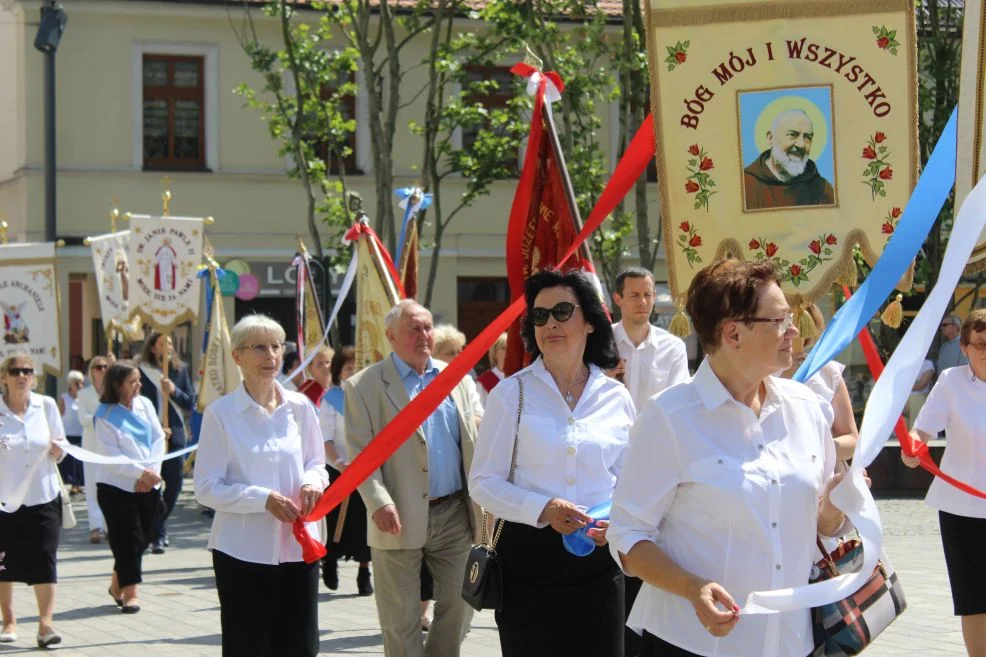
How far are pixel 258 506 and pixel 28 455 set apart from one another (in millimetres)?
4103

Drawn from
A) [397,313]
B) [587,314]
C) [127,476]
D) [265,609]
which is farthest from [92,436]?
[587,314]

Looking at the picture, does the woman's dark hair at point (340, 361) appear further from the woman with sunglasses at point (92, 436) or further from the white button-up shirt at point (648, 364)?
the white button-up shirt at point (648, 364)

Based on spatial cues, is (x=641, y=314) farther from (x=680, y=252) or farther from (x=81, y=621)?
(x=81, y=621)

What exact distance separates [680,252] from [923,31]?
17.8m

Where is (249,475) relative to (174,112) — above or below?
below

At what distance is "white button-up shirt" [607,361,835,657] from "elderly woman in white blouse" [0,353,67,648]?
6.82 meters

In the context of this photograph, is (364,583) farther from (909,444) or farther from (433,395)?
(433,395)

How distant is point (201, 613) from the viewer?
37.6 feet

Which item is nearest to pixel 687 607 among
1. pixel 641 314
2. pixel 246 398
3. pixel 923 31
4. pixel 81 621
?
pixel 246 398

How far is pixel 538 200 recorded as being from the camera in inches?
333

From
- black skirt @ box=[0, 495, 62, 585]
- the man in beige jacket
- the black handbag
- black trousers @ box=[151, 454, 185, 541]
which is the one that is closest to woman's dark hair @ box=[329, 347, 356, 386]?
black trousers @ box=[151, 454, 185, 541]

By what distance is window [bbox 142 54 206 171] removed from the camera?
99.9 ft

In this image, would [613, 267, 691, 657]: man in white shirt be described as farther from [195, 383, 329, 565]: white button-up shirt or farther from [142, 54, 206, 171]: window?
[142, 54, 206, 171]: window

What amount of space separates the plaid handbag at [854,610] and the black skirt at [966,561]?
144 inches
